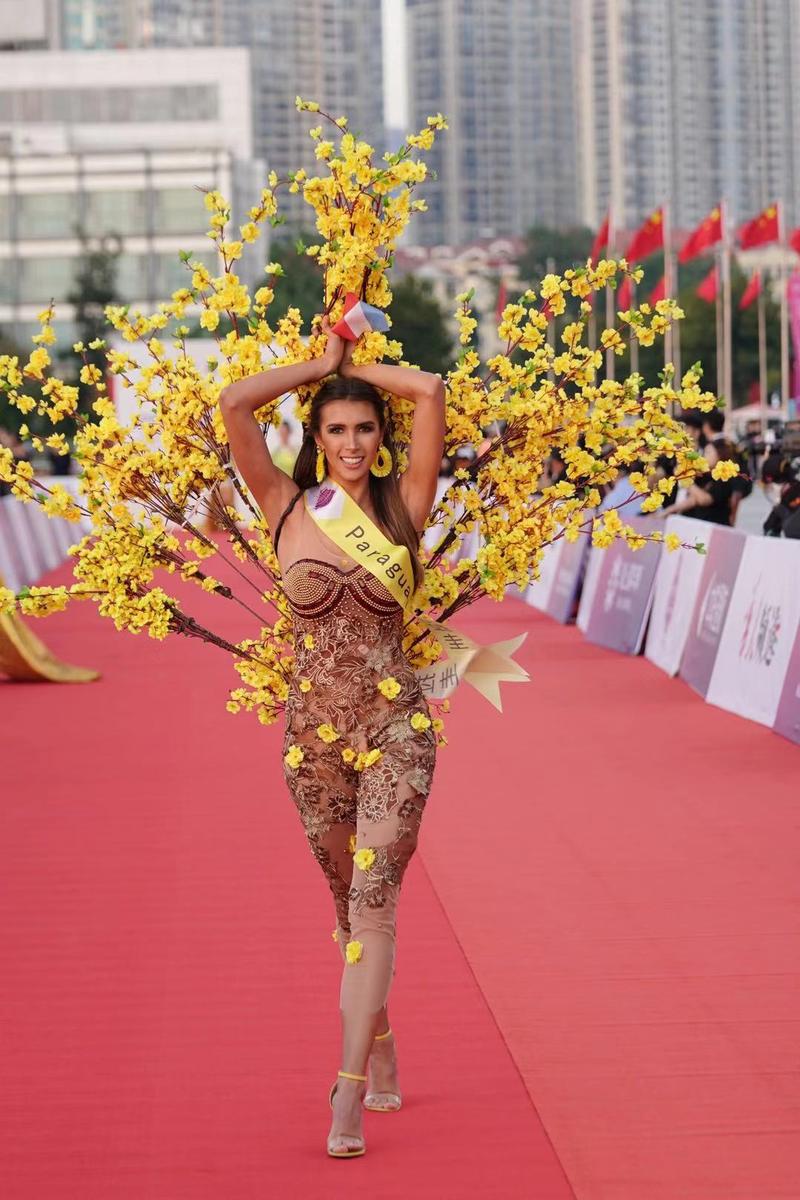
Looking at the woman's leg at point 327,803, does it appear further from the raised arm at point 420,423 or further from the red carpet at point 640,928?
the red carpet at point 640,928

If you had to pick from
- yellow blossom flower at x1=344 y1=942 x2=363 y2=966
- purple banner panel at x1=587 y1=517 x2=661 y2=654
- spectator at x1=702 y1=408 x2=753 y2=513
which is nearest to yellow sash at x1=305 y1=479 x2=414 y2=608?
yellow blossom flower at x1=344 y1=942 x2=363 y2=966

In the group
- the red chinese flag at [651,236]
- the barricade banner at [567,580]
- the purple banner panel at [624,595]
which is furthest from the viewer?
the red chinese flag at [651,236]

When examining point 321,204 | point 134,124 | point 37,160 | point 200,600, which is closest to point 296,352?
point 321,204

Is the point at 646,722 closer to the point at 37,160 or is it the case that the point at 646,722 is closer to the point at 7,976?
Answer: the point at 7,976

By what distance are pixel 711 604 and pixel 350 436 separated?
400 inches

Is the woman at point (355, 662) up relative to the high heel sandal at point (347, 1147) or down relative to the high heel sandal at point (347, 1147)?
up

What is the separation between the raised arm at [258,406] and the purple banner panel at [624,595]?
Result: 12291 millimetres

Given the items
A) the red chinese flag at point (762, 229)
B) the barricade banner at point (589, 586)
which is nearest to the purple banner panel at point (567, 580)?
the barricade banner at point (589, 586)

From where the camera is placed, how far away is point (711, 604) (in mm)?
14906

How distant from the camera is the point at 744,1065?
566cm

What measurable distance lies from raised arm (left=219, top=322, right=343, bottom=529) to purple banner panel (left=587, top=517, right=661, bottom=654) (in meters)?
12.3

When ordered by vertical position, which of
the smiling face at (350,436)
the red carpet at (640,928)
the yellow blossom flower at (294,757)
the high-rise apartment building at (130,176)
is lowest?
the red carpet at (640,928)

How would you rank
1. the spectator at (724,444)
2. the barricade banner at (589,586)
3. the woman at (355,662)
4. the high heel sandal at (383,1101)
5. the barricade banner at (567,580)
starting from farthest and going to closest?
the barricade banner at (567,580) < the barricade banner at (589,586) < the spectator at (724,444) < the high heel sandal at (383,1101) < the woman at (355,662)

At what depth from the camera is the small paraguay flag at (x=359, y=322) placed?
5047 mm
